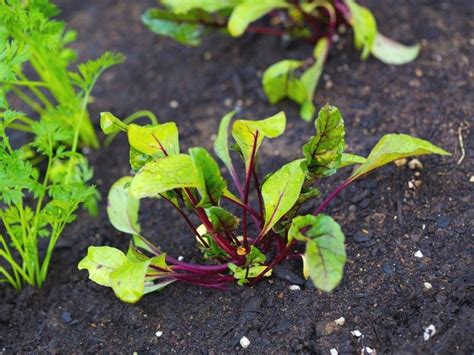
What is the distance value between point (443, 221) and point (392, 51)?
0.78 m

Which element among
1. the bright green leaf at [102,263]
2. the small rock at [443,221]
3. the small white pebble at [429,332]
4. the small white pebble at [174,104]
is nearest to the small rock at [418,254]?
the small rock at [443,221]

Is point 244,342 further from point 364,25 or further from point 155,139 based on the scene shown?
point 364,25

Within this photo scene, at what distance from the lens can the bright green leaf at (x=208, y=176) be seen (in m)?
1.33

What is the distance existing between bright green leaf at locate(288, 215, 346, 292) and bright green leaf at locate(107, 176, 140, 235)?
1.87 feet

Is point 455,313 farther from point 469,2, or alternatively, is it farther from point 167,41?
point 167,41

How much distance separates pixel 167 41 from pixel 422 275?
152 centimetres

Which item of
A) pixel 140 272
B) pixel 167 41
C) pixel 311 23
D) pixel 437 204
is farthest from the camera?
pixel 167 41

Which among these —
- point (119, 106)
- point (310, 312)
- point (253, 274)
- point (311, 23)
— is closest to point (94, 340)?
point (253, 274)

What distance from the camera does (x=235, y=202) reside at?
1.57 m

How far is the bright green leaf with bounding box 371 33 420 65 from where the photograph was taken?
7.14 ft

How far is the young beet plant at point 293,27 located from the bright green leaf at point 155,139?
0.70 meters

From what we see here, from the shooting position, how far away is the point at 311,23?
7.63 ft

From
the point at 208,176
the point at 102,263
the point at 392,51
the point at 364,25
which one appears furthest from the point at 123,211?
the point at 392,51

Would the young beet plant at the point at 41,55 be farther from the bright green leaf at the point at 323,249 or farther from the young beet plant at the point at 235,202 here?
the bright green leaf at the point at 323,249
